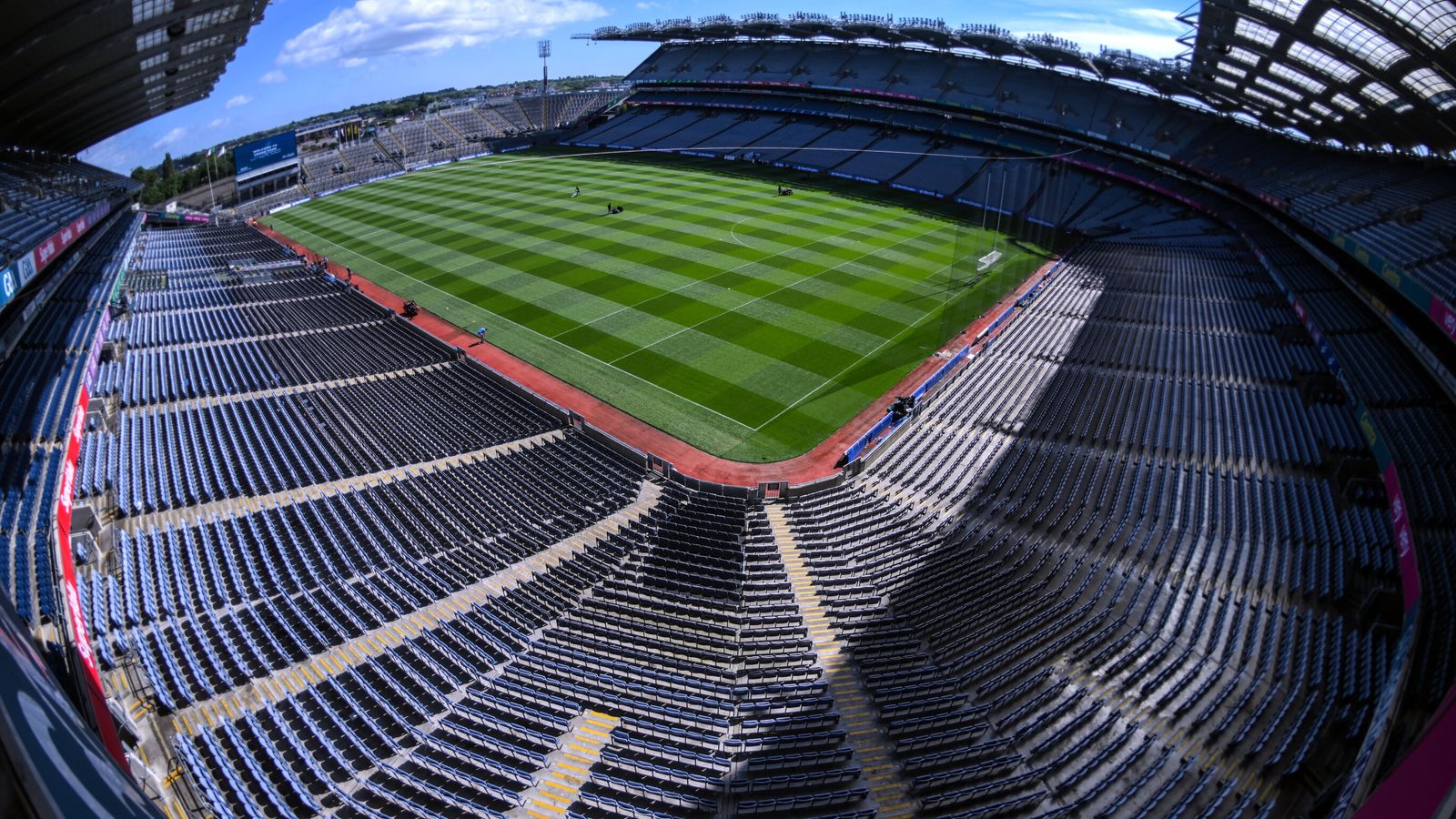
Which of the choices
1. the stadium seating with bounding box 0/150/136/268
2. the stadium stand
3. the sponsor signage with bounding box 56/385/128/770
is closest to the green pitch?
the stadium stand

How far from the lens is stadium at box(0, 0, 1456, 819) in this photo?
14117 mm

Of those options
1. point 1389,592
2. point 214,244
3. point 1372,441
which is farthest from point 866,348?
point 214,244

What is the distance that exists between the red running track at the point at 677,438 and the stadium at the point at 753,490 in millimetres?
265

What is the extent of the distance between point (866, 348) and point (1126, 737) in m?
26.5

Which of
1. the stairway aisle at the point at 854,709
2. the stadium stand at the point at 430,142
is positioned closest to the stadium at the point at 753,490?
the stairway aisle at the point at 854,709

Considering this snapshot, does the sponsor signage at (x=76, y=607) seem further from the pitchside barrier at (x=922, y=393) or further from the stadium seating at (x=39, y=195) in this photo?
the pitchside barrier at (x=922, y=393)

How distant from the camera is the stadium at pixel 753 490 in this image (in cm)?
→ 1412

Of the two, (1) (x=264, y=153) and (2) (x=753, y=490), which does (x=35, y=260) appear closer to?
(2) (x=753, y=490)

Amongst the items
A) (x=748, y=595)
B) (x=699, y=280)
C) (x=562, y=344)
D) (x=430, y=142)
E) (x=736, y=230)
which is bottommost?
(x=748, y=595)

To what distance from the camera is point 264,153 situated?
78.5m

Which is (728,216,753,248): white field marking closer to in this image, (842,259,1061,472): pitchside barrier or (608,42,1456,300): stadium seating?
(842,259,1061,472): pitchside barrier

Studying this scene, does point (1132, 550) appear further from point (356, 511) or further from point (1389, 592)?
point (356, 511)

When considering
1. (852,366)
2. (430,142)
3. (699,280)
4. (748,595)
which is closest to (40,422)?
(748,595)

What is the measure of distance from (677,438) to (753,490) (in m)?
6.40
